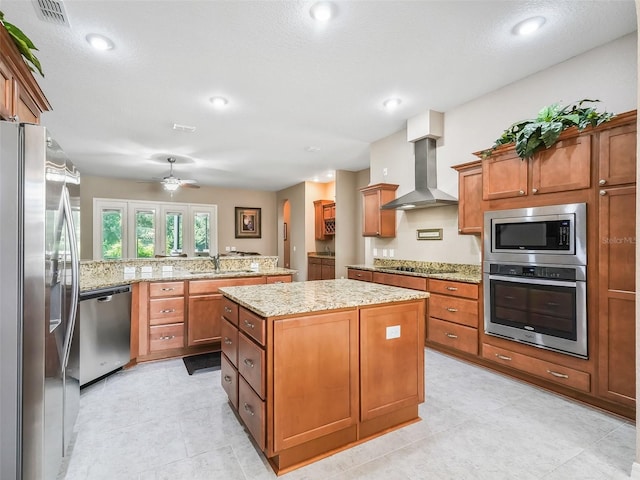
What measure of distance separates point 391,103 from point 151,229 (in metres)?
6.97

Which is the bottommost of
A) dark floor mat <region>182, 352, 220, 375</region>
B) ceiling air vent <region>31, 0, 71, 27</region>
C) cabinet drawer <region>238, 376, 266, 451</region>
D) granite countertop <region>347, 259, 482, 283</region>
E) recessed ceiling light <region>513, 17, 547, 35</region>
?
dark floor mat <region>182, 352, 220, 375</region>

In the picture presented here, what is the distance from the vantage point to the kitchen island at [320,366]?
1709 millimetres

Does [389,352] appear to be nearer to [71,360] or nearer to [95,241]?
[71,360]

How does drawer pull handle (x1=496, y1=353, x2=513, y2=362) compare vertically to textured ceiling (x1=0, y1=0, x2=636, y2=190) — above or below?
below

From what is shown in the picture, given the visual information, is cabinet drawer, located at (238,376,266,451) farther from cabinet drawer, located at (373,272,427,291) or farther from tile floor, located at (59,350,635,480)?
cabinet drawer, located at (373,272,427,291)

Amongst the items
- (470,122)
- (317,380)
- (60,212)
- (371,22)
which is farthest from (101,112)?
(470,122)

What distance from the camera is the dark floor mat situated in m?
3.21

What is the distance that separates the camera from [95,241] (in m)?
7.59

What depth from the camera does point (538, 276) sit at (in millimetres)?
2672

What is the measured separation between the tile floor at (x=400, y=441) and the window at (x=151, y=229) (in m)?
6.01

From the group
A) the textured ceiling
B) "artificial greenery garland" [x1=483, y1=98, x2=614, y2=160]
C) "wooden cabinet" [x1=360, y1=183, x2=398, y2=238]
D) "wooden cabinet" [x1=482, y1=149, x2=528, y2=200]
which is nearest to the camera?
the textured ceiling

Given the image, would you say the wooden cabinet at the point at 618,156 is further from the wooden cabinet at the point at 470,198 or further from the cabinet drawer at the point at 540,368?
the cabinet drawer at the point at 540,368

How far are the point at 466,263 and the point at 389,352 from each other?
86.7 inches

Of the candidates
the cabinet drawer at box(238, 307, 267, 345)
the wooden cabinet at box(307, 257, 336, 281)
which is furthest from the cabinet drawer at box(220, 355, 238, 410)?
the wooden cabinet at box(307, 257, 336, 281)
